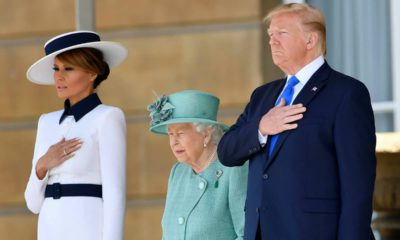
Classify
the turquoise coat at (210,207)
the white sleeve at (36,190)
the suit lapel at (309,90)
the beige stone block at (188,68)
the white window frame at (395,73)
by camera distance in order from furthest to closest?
the beige stone block at (188,68) → the white window frame at (395,73) → the white sleeve at (36,190) → the turquoise coat at (210,207) → the suit lapel at (309,90)

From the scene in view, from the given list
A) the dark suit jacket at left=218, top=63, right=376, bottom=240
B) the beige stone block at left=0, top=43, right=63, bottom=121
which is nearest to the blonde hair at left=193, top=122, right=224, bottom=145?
the dark suit jacket at left=218, top=63, right=376, bottom=240

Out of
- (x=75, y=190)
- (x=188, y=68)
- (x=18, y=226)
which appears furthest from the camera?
(x=18, y=226)

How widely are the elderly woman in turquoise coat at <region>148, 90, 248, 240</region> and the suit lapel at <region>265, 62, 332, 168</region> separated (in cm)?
58

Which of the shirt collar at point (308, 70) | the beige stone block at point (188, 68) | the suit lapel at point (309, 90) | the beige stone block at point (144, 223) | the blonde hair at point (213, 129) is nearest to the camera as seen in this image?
the suit lapel at point (309, 90)

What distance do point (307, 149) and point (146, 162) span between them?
3179 mm

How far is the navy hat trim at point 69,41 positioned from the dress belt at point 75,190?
65 cm

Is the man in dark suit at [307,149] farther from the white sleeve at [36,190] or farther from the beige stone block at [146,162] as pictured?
the beige stone block at [146,162]

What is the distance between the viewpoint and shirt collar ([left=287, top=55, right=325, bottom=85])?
14.2 feet

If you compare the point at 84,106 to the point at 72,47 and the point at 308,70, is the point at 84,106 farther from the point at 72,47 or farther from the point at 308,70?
the point at 308,70

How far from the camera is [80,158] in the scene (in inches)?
202

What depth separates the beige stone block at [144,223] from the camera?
23.6 feet

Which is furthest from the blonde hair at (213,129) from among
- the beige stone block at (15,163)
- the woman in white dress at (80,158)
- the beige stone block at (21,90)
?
the beige stone block at (15,163)

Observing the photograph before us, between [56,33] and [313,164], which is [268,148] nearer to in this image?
[313,164]

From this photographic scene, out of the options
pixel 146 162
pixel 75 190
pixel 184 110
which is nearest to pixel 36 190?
pixel 75 190
